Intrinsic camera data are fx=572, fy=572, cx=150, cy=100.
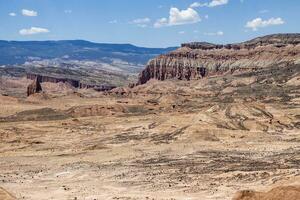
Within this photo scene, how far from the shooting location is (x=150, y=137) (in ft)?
277

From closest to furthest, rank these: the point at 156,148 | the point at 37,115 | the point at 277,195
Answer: the point at 277,195
the point at 156,148
the point at 37,115

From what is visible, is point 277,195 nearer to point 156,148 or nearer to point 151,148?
point 156,148

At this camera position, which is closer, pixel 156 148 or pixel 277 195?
pixel 277 195

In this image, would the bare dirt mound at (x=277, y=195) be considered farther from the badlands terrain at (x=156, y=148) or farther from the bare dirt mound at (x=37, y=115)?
the bare dirt mound at (x=37, y=115)

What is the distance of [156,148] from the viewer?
7388 centimetres

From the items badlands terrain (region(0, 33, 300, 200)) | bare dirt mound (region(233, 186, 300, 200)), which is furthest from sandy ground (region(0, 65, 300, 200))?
bare dirt mound (region(233, 186, 300, 200))

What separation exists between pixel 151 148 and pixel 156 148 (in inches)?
26.5

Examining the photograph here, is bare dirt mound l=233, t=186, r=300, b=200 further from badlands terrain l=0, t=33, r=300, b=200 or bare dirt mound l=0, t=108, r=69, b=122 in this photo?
bare dirt mound l=0, t=108, r=69, b=122

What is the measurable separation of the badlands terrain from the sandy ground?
4.6 inches

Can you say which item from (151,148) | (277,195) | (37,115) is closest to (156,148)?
(151,148)

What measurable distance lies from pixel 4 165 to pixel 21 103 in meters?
75.9

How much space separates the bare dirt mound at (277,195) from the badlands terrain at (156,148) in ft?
0.19

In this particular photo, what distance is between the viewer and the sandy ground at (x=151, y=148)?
160 ft

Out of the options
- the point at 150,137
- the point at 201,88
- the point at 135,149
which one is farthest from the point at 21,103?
the point at 135,149
